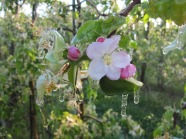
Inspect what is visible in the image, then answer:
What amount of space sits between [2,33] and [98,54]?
3926 mm

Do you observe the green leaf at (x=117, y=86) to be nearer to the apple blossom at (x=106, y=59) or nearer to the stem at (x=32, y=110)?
the apple blossom at (x=106, y=59)

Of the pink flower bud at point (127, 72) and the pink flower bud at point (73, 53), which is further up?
the pink flower bud at point (73, 53)

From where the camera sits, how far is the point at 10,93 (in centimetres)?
368

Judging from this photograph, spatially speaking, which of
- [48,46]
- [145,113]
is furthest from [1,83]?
[145,113]

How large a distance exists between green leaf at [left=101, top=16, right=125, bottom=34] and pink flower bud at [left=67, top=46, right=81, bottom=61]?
0.04 m

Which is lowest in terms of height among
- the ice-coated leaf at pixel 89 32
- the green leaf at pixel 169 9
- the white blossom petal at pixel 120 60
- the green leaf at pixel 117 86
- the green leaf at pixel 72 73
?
the green leaf at pixel 117 86

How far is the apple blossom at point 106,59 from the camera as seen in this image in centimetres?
42

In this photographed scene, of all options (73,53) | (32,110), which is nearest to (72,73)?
(73,53)

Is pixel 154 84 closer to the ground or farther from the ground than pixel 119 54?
closer to the ground

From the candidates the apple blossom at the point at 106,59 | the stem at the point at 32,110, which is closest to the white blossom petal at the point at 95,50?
the apple blossom at the point at 106,59

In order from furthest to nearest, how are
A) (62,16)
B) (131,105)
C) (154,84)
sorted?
(154,84) → (131,105) → (62,16)

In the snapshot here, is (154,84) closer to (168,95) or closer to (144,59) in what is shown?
(168,95)

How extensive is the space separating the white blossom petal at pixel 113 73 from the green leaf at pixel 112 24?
4 cm

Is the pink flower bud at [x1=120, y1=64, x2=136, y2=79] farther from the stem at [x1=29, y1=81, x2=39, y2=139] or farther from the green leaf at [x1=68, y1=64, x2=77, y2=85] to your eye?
the stem at [x1=29, y1=81, x2=39, y2=139]
